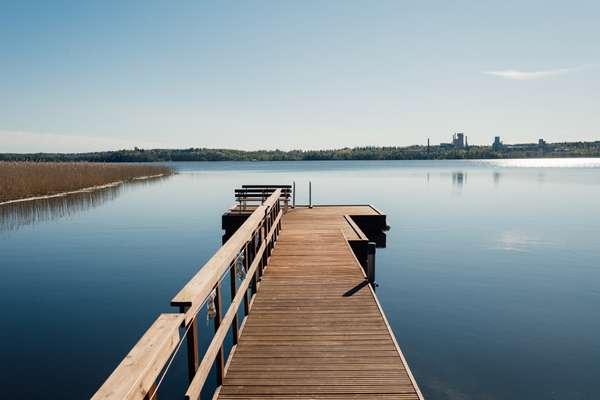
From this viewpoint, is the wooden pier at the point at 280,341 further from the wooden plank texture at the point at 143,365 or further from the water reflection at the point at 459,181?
the water reflection at the point at 459,181

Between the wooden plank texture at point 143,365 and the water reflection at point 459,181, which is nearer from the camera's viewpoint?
the wooden plank texture at point 143,365

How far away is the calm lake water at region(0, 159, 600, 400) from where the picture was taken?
7.52 m

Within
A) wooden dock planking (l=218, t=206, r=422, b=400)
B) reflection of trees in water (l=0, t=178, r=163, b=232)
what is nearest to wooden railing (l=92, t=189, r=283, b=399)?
wooden dock planking (l=218, t=206, r=422, b=400)

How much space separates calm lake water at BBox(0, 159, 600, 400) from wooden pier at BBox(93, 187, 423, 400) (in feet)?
6.64

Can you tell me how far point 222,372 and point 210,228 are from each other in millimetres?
18175

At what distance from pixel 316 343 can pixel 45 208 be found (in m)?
25.6

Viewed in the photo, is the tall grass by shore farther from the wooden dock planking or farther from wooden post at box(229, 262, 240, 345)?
wooden post at box(229, 262, 240, 345)

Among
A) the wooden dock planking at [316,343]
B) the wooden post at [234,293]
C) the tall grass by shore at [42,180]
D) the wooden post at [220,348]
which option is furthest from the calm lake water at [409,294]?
the wooden post at [220,348]

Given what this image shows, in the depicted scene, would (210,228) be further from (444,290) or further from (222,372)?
(222,372)

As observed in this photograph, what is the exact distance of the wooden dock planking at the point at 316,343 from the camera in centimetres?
457

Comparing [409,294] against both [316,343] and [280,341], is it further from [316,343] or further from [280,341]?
[280,341]

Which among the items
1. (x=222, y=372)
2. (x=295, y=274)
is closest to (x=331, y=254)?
(x=295, y=274)

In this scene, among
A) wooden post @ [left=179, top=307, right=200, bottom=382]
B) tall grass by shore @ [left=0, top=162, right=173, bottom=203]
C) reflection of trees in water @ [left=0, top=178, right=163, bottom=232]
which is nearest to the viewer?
wooden post @ [left=179, top=307, right=200, bottom=382]

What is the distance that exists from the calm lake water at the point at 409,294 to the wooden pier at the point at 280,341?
6.64 ft
